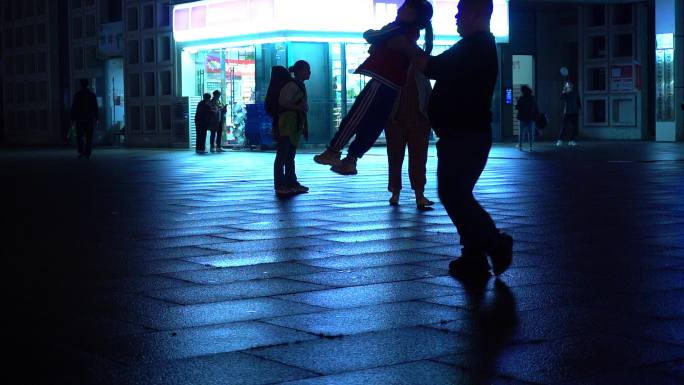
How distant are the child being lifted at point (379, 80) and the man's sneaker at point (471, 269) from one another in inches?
44.0

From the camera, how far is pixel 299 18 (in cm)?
3080

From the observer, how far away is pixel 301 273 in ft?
21.8

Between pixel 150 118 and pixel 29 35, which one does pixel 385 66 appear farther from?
pixel 29 35

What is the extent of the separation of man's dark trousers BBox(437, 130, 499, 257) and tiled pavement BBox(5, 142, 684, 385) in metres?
0.29

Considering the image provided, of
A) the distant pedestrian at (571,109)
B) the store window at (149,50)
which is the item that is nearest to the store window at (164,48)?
the store window at (149,50)

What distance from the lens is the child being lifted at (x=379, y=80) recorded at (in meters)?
6.62

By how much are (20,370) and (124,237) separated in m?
4.70

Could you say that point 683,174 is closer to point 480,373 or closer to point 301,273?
point 301,273

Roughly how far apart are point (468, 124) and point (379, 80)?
876 mm

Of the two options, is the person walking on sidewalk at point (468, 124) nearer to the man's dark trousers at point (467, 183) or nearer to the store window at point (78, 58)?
the man's dark trousers at point (467, 183)

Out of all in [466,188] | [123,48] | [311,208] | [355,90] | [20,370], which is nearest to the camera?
[20,370]

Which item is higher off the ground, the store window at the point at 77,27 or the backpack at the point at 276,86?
the store window at the point at 77,27

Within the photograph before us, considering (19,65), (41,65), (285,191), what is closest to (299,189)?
(285,191)

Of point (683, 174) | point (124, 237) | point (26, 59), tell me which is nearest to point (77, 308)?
point (124, 237)
